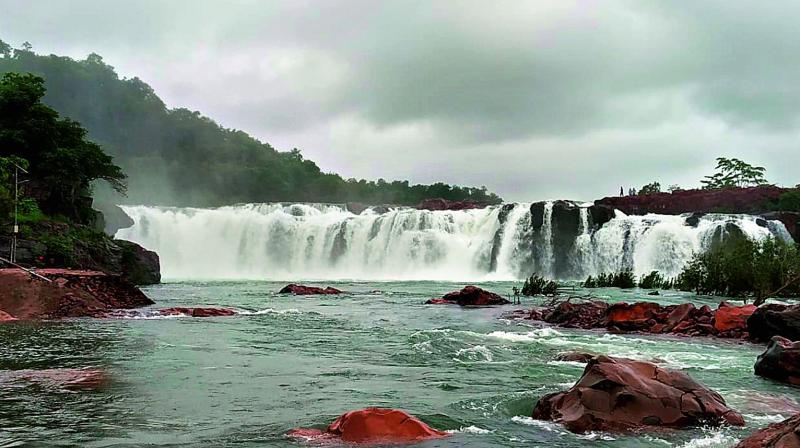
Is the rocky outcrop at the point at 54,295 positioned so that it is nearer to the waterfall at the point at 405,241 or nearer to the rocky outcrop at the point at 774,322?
the rocky outcrop at the point at 774,322

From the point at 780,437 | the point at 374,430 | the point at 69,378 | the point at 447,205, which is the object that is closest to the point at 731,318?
the point at 374,430

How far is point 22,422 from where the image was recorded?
253 inches

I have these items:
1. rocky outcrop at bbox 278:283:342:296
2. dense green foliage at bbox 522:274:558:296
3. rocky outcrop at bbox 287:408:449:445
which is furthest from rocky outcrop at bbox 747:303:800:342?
rocky outcrop at bbox 278:283:342:296

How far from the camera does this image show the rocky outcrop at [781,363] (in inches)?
360

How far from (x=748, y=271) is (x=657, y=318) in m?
10.6

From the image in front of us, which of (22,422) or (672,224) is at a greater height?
(672,224)

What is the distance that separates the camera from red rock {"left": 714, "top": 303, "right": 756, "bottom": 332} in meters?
14.6

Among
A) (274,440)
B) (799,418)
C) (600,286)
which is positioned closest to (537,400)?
(274,440)

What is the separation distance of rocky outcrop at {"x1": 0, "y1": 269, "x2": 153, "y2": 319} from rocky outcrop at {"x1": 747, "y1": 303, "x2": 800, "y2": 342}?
15399mm

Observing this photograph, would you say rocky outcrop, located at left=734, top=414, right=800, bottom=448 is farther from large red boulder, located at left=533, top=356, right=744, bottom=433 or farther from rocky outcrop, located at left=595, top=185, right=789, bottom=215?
rocky outcrop, located at left=595, top=185, right=789, bottom=215

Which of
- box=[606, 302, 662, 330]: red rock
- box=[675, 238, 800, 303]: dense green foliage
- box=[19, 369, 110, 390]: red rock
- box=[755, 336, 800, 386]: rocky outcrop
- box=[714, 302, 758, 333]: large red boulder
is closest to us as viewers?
box=[19, 369, 110, 390]: red rock

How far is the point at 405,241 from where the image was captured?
4975cm

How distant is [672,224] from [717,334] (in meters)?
29.4

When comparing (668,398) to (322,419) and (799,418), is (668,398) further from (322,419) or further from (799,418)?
(322,419)
